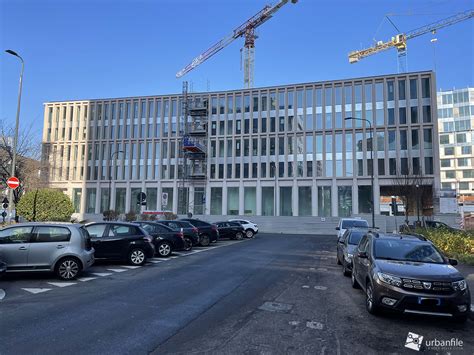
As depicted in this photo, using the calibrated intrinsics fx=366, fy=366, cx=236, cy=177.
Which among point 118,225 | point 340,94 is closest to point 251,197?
point 340,94

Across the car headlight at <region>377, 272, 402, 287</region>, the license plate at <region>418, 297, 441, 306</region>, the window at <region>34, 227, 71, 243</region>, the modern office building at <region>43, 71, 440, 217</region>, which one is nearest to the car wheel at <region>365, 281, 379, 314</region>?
the car headlight at <region>377, 272, 402, 287</region>

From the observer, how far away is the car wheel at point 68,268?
9938 mm

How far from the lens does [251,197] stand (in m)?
54.4

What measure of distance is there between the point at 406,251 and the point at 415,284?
1542 millimetres

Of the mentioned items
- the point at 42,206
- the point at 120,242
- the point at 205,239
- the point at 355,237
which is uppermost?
the point at 42,206

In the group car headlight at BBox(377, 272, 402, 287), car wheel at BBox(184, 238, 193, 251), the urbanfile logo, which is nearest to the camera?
the urbanfile logo

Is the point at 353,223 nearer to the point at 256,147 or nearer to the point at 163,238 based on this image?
the point at 163,238

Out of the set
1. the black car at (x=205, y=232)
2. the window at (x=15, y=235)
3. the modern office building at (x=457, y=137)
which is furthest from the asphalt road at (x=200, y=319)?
the modern office building at (x=457, y=137)

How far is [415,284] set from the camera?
20.6 ft

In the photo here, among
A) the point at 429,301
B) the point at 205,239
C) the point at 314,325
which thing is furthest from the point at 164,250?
the point at 429,301

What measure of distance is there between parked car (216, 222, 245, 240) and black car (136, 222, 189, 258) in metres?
12.0

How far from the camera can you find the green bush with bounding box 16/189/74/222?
22.3 metres

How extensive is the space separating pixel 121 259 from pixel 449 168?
10104cm

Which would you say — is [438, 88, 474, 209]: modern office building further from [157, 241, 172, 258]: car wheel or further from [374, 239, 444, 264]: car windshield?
[374, 239, 444, 264]: car windshield
